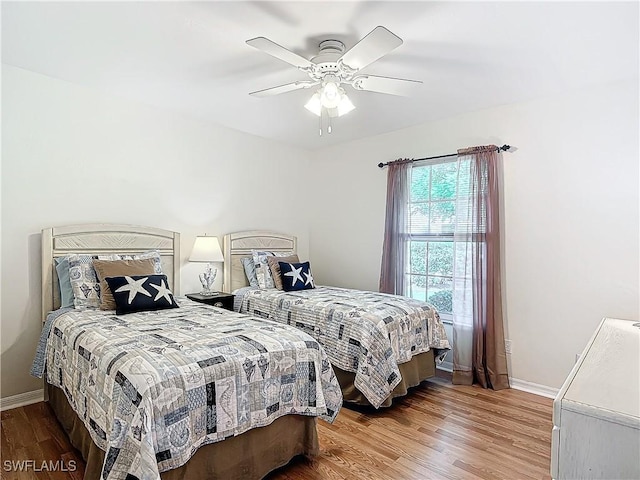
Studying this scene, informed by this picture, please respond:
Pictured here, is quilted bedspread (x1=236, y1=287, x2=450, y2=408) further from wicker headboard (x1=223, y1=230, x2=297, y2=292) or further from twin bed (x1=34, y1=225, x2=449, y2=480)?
wicker headboard (x1=223, y1=230, x2=297, y2=292)

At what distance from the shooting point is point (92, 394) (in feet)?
5.98

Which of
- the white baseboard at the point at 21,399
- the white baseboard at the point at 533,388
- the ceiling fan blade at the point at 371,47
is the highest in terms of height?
the ceiling fan blade at the point at 371,47

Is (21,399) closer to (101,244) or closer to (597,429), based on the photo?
(101,244)

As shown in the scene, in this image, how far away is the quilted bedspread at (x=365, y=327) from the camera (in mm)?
2693

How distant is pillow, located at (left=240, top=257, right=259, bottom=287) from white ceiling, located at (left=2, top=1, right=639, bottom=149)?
165cm

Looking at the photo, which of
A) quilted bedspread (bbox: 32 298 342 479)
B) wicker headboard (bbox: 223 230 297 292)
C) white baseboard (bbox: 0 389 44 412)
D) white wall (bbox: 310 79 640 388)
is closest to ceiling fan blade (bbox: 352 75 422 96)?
white wall (bbox: 310 79 640 388)

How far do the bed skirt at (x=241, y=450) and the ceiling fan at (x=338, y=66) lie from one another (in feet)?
6.49

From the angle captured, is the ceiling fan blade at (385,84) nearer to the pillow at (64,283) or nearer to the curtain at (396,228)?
the curtain at (396,228)

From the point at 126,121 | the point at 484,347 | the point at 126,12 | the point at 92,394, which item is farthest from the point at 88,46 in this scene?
the point at 484,347

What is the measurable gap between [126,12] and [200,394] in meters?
2.06

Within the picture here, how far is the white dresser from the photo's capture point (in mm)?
962

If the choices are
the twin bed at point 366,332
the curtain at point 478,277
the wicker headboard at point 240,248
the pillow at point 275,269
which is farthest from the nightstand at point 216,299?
the curtain at point 478,277

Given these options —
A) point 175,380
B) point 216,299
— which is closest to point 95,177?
point 216,299

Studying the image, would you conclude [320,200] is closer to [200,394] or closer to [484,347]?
[484,347]
